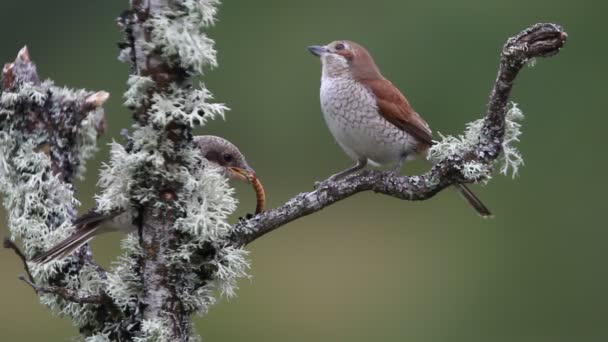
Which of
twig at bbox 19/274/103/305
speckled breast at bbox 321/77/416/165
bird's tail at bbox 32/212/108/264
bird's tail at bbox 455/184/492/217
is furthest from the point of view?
speckled breast at bbox 321/77/416/165

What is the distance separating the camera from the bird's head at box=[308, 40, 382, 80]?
536cm

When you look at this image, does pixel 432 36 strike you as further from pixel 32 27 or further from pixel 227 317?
pixel 32 27

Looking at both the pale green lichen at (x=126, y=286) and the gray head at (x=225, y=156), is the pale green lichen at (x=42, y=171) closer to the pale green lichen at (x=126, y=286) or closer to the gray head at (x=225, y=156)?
the pale green lichen at (x=126, y=286)

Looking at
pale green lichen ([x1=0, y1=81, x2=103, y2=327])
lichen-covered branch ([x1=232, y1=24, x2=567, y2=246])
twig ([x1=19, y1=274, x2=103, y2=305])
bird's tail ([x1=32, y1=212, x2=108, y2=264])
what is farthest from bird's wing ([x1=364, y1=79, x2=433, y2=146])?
twig ([x1=19, y1=274, x2=103, y2=305])

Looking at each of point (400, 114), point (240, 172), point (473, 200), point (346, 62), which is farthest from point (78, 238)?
point (346, 62)

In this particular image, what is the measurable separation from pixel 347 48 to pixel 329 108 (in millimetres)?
496

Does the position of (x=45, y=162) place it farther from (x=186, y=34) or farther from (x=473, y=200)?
(x=473, y=200)

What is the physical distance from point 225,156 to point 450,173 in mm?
1433

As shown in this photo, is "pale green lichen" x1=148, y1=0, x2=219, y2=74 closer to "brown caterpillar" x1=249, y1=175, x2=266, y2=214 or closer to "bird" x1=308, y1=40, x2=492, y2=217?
"brown caterpillar" x1=249, y1=175, x2=266, y2=214

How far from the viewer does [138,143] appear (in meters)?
3.26

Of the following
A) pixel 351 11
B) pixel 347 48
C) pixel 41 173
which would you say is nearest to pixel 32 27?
pixel 351 11

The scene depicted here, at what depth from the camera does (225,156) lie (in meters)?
4.74

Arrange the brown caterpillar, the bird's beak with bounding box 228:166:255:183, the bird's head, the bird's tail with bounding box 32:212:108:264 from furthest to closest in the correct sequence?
the bird's head
the bird's beak with bounding box 228:166:255:183
the brown caterpillar
the bird's tail with bounding box 32:212:108:264

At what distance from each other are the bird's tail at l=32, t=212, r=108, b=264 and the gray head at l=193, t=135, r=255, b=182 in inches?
39.5
